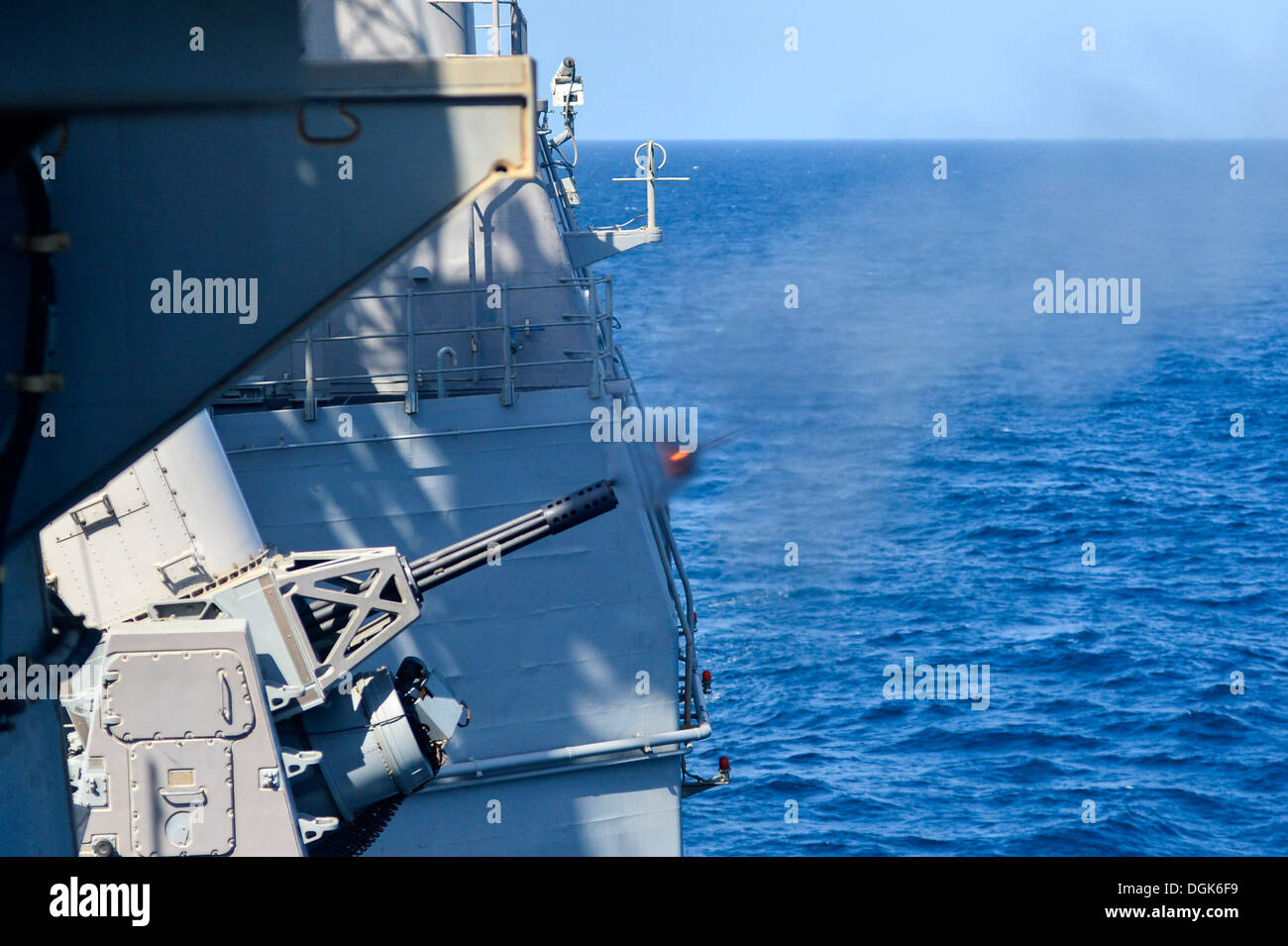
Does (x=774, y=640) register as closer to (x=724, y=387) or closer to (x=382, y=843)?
(x=382, y=843)

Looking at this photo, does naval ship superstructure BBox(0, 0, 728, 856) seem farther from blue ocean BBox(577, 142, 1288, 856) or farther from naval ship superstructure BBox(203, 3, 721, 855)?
blue ocean BBox(577, 142, 1288, 856)

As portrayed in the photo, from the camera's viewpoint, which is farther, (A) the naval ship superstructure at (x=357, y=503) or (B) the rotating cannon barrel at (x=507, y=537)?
(B) the rotating cannon barrel at (x=507, y=537)

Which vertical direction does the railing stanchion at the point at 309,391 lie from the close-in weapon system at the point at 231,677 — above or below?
above

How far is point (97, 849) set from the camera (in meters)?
8.77

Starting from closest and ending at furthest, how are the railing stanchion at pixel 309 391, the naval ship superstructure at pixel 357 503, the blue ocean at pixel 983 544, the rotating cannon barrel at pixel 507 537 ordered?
the naval ship superstructure at pixel 357 503 < the rotating cannon barrel at pixel 507 537 < the railing stanchion at pixel 309 391 < the blue ocean at pixel 983 544

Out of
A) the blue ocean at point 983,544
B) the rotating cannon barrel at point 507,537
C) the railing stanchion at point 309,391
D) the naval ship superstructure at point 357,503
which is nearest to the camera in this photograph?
the naval ship superstructure at point 357,503

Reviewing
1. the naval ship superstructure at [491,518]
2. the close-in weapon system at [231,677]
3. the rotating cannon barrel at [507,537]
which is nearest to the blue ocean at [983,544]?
the naval ship superstructure at [491,518]

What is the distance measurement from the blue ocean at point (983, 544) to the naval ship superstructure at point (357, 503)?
3.13 meters

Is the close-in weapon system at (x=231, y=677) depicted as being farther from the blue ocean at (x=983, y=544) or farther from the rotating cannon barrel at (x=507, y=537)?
the blue ocean at (x=983, y=544)

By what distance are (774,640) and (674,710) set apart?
17.2 metres

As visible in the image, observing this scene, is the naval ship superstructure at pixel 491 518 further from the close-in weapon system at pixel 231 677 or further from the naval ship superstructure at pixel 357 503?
the close-in weapon system at pixel 231 677

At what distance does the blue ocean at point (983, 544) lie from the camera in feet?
78.3

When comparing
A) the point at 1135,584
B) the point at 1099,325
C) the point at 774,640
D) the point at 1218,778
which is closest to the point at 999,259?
the point at 1099,325

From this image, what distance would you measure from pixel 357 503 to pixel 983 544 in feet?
87.5
